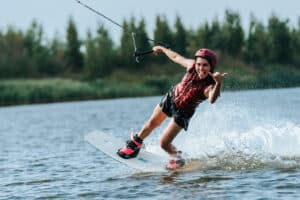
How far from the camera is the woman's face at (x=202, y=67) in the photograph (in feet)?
34.9

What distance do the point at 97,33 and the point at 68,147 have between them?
64.4 meters

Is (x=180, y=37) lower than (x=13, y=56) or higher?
higher

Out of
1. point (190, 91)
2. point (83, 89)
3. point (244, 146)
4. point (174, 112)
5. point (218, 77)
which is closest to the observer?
point (218, 77)

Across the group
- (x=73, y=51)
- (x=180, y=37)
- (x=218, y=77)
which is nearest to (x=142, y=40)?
(x=180, y=37)

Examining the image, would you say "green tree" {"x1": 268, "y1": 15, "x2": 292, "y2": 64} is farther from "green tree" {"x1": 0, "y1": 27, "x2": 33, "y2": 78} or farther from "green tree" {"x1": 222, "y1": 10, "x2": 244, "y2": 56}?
"green tree" {"x1": 0, "y1": 27, "x2": 33, "y2": 78}

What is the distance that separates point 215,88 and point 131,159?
261 centimetres

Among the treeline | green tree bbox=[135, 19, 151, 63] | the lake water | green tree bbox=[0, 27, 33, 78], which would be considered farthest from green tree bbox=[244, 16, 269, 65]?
the lake water

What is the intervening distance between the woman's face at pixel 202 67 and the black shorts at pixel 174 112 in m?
0.87

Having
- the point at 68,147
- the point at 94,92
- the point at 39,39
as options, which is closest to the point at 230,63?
the point at 39,39

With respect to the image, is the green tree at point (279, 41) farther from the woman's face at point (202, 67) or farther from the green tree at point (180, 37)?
the woman's face at point (202, 67)

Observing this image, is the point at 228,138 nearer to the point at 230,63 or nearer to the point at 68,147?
the point at 68,147

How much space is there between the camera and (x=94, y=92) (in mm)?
58219

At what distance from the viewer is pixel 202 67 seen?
A: 10680mm

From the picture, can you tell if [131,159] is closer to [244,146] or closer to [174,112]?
[174,112]
